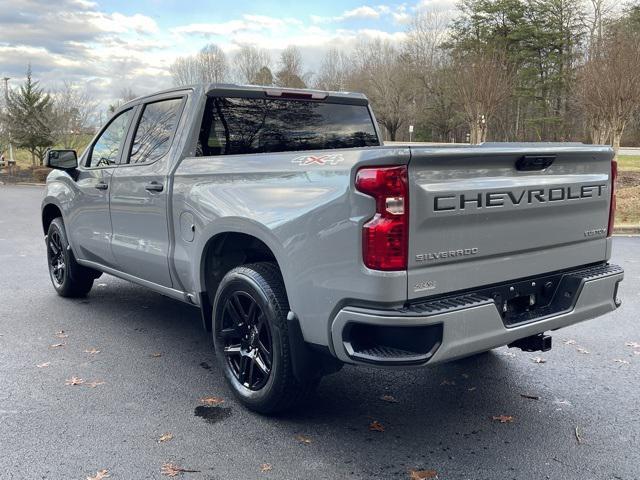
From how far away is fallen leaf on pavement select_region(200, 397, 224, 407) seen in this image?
12.8ft

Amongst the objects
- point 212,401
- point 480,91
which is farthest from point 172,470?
point 480,91

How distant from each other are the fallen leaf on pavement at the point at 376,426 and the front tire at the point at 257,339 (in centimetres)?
42

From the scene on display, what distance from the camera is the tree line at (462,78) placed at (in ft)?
105

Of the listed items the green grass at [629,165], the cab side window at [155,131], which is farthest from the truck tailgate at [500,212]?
the green grass at [629,165]

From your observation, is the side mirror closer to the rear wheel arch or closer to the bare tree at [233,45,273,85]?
the rear wheel arch

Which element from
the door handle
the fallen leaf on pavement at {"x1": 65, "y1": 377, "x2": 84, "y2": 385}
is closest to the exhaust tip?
the door handle

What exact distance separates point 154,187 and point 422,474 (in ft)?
8.84

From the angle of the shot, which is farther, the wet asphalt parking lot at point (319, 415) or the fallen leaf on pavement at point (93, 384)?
the fallen leaf on pavement at point (93, 384)

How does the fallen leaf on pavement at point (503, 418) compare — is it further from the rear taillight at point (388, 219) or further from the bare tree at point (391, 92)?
the bare tree at point (391, 92)

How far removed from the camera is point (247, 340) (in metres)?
3.78

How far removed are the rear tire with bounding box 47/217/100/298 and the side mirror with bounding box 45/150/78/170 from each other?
2.78ft

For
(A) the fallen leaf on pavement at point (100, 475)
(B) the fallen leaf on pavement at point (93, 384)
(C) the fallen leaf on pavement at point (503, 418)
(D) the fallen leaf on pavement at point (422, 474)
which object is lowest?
(C) the fallen leaf on pavement at point (503, 418)

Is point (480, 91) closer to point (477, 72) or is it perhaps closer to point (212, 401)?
point (477, 72)

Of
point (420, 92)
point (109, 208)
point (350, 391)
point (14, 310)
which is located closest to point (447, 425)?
point (350, 391)
